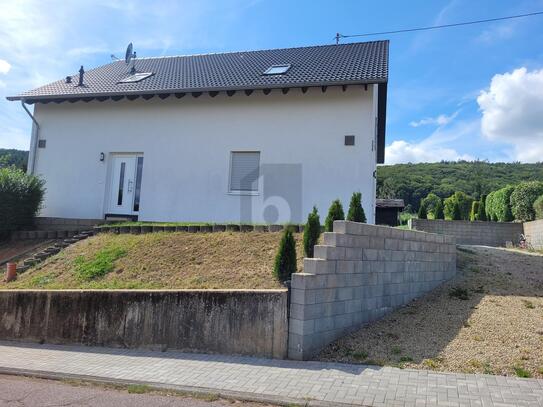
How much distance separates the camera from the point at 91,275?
8.34 metres

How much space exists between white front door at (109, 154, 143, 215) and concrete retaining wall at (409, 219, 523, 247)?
12.1 m

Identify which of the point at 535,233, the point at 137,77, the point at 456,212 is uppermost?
the point at 137,77

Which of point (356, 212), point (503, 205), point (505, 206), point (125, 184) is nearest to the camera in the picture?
point (356, 212)

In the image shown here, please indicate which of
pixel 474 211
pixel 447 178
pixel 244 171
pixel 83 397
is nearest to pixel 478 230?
pixel 474 211

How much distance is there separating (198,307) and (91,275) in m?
3.22

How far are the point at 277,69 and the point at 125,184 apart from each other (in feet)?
20.2

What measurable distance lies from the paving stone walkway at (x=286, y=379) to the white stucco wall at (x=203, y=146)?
6781 millimetres

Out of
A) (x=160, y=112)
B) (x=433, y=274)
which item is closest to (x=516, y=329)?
(x=433, y=274)

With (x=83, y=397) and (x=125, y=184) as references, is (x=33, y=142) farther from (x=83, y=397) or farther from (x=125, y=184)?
(x=83, y=397)

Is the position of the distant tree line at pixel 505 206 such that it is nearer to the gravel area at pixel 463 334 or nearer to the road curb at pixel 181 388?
the gravel area at pixel 463 334

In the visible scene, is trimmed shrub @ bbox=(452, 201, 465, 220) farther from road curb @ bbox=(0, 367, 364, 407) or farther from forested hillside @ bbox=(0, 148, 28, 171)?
road curb @ bbox=(0, 367, 364, 407)

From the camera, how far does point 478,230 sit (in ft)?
63.8

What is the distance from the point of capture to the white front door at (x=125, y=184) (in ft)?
44.9

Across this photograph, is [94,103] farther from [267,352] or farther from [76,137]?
[267,352]
